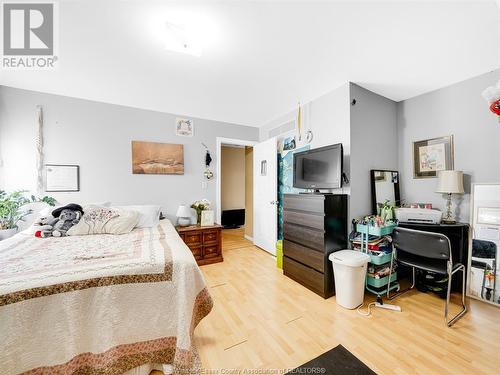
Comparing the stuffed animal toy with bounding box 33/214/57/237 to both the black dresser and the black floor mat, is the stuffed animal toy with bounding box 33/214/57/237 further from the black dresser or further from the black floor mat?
the black dresser

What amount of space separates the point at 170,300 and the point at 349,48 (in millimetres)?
2444

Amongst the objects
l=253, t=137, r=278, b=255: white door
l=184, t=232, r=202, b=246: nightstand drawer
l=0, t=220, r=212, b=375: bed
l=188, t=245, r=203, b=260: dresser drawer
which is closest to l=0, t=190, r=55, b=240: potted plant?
l=0, t=220, r=212, b=375: bed

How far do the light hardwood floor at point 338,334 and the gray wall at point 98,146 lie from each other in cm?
184

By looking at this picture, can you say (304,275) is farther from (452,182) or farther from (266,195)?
(452,182)

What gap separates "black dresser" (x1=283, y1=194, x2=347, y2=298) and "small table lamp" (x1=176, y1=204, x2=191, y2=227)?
1598 millimetres

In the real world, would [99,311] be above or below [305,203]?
below

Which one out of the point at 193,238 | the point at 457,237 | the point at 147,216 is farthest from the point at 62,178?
the point at 457,237

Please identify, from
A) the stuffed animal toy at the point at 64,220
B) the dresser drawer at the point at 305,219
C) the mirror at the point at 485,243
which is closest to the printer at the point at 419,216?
the mirror at the point at 485,243

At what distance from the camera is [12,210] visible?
231 centimetres

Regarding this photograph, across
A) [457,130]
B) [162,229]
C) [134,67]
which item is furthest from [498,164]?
[134,67]

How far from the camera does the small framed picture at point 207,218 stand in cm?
325

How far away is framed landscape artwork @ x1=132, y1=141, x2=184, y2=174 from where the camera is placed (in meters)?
3.06

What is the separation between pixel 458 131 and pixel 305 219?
2034 mm

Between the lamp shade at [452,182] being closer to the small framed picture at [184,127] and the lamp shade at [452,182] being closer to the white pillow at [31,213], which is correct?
the small framed picture at [184,127]
